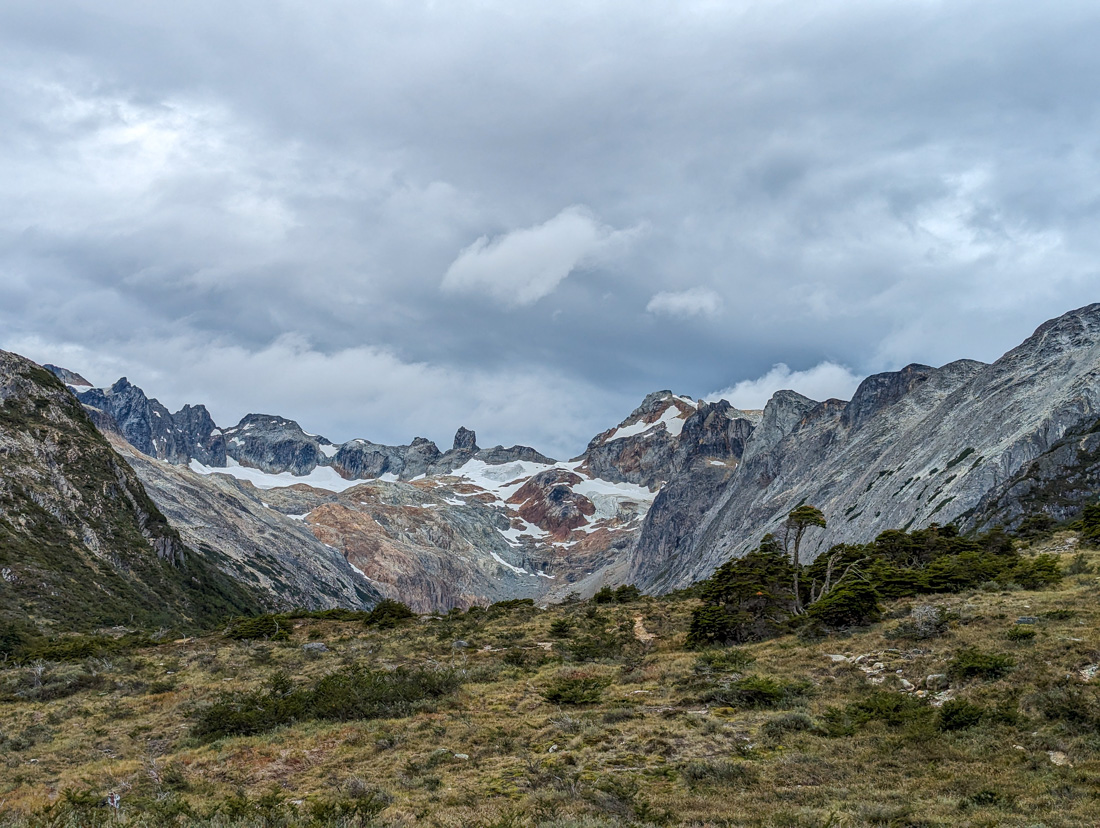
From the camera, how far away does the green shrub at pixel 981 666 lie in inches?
640

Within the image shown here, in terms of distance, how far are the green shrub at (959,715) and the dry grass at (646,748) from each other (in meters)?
0.30

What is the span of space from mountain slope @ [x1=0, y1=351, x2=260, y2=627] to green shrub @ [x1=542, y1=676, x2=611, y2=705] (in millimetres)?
61505

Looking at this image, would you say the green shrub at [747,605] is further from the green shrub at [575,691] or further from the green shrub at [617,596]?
the green shrub at [617,596]

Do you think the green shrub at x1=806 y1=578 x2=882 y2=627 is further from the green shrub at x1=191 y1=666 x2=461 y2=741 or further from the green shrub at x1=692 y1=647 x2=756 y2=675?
the green shrub at x1=191 y1=666 x2=461 y2=741

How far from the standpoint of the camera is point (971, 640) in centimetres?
1959

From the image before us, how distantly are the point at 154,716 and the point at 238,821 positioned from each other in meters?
14.4

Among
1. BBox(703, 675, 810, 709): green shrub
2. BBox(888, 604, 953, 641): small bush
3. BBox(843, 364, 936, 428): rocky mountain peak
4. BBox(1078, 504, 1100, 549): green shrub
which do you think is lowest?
BBox(703, 675, 810, 709): green shrub

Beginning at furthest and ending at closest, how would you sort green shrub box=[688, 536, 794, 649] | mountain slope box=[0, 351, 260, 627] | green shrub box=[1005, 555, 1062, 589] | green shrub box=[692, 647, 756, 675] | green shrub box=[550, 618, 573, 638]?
mountain slope box=[0, 351, 260, 627] → green shrub box=[550, 618, 573, 638] → green shrub box=[688, 536, 794, 649] → green shrub box=[1005, 555, 1062, 589] → green shrub box=[692, 647, 756, 675]

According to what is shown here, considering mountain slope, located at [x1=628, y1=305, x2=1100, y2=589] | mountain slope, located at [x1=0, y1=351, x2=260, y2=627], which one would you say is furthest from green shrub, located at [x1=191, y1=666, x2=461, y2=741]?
mountain slope, located at [x1=628, y1=305, x2=1100, y2=589]

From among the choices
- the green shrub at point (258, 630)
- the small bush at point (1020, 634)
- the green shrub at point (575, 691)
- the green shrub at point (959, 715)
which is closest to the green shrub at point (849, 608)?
the small bush at point (1020, 634)

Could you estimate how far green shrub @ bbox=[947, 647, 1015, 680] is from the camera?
16.2 metres

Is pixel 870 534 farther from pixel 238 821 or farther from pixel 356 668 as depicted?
pixel 238 821

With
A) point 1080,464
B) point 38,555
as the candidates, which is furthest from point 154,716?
point 1080,464

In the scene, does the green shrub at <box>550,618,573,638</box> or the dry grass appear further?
the green shrub at <box>550,618,573,638</box>
